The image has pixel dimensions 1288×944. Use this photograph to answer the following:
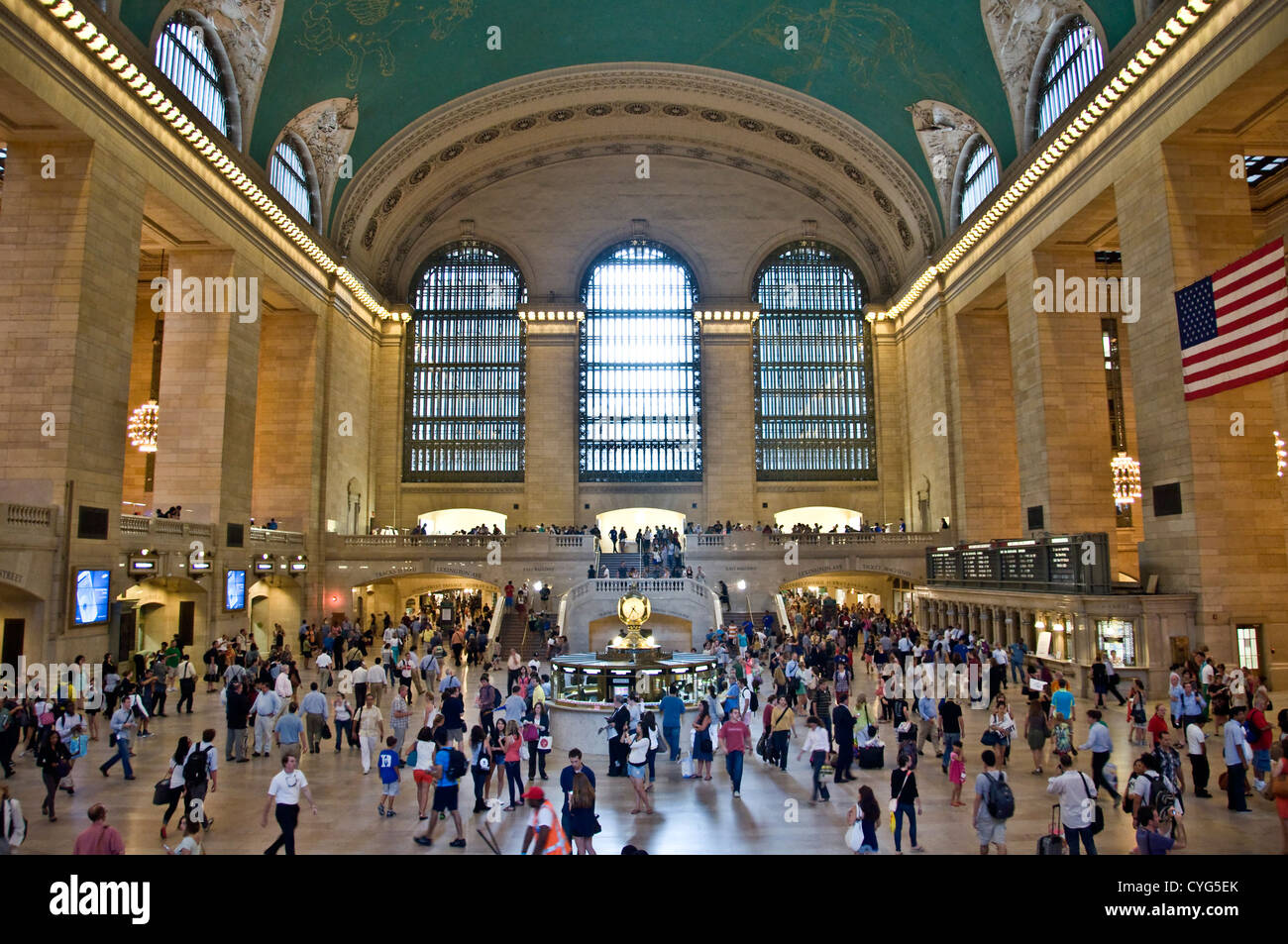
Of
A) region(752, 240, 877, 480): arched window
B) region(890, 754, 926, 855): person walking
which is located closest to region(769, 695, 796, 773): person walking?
region(890, 754, 926, 855): person walking

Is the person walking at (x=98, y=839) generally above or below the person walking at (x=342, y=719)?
above

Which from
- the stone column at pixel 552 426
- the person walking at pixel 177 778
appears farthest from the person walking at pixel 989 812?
the stone column at pixel 552 426

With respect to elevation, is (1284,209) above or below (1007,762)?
above

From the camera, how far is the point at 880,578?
35344mm

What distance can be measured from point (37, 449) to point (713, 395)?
26.8 meters

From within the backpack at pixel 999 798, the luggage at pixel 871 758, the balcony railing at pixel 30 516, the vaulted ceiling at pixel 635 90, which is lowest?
the luggage at pixel 871 758

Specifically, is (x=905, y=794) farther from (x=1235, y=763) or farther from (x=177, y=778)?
(x=177, y=778)

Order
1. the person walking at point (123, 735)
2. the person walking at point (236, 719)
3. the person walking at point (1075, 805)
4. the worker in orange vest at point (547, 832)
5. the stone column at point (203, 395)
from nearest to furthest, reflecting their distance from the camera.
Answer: the worker in orange vest at point (547, 832) → the person walking at point (1075, 805) → the person walking at point (123, 735) → the person walking at point (236, 719) → the stone column at point (203, 395)

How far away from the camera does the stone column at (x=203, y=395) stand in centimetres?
2384

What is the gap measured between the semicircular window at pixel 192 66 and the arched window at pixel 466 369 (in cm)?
1598

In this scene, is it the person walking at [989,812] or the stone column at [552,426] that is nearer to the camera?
the person walking at [989,812]

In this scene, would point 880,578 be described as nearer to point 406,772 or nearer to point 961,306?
point 961,306

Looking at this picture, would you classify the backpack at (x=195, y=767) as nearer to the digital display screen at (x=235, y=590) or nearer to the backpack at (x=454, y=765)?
the backpack at (x=454, y=765)
